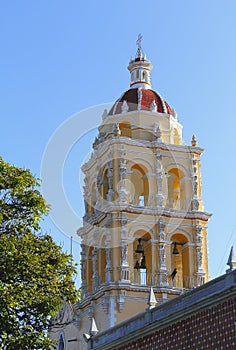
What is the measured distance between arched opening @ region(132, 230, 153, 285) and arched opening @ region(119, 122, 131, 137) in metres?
4.91

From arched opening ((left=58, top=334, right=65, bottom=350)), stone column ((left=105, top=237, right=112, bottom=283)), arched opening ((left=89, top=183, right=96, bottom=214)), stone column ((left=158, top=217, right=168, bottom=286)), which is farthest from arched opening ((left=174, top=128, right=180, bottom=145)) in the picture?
arched opening ((left=58, top=334, right=65, bottom=350))

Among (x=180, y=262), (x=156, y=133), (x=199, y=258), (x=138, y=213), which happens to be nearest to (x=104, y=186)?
(x=138, y=213)

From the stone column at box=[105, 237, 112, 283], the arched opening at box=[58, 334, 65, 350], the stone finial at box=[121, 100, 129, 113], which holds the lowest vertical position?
the arched opening at box=[58, 334, 65, 350]

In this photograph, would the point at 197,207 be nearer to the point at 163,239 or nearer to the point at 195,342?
the point at 163,239

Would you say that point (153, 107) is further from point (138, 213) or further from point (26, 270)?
point (26, 270)

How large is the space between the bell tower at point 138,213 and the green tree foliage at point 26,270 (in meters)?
11.0

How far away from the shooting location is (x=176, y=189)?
3622 cm

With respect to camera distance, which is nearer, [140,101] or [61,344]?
[140,101]

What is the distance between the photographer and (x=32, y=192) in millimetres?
21594

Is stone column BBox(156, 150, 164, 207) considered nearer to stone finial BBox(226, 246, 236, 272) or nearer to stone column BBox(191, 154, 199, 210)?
stone column BBox(191, 154, 199, 210)

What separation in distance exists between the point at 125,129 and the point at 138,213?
4490mm

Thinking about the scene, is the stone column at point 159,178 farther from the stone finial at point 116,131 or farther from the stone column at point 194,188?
the stone finial at point 116,131

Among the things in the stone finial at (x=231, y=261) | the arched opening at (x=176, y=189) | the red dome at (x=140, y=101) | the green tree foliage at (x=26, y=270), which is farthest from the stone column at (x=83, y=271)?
the stone finial at (x=231, y=261)

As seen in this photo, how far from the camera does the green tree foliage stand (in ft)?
65.3
